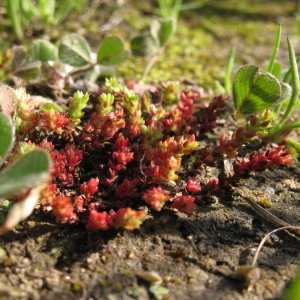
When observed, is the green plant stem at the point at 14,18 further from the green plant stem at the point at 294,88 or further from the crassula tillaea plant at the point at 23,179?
the green plant stem at the point at 294,88

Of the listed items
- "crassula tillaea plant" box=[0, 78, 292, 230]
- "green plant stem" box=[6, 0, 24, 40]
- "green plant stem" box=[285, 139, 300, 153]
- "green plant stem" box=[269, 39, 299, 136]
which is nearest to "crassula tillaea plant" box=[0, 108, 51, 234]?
"crassula tillaea plant" box=[0, 78, 292, 230]

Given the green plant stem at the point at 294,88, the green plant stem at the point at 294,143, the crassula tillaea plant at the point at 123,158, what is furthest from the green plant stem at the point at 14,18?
the green plant stem at the point at 294,143

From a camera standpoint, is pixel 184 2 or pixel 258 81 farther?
pixel 184 2

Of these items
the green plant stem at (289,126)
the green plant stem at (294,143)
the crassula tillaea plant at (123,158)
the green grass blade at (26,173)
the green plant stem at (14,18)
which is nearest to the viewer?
the green grass blade at (26,173)

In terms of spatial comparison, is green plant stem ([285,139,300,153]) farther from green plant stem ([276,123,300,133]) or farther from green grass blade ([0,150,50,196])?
green grass blade ([0,150,50,196])

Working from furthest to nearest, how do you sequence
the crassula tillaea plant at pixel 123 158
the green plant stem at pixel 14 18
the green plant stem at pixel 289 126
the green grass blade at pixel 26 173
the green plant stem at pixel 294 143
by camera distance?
the green plant stem at pixel 14 18, the green plant stem at pixel 294 143, the green plant stem at pixel 289 126, the crassula tillaea plant at pixel 123 158, the green grass blade at pixel 26 173

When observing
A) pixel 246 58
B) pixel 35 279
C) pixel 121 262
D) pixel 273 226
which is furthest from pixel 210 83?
pixel 35 279

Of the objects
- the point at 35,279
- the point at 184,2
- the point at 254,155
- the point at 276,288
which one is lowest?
the point at 35,279

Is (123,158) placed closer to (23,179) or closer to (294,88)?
(23,179)

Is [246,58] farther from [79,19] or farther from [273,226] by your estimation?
[273,226]
